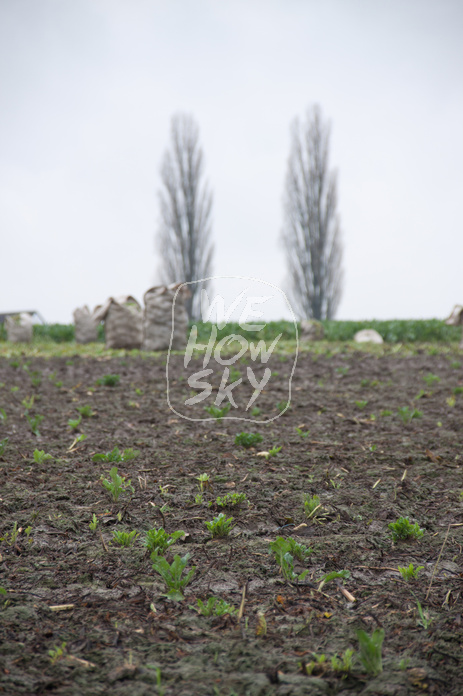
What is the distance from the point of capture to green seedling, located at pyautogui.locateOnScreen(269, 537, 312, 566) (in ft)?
7.06

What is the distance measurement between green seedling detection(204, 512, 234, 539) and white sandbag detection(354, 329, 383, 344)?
12011 mm

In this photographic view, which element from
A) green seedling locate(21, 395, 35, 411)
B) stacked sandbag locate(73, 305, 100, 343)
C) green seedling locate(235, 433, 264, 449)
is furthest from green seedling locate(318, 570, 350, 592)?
stacked sandbag locate(73, 305, 100, 343)

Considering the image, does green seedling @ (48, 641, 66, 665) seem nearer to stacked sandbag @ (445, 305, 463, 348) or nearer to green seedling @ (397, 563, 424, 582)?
green seedling @ (397, 563, 424, 582)

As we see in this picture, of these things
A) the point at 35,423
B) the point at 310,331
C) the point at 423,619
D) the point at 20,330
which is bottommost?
the point at 423,619

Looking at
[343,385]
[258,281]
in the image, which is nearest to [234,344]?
[343,385]

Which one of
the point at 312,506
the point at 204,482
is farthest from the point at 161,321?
the point at 312,506

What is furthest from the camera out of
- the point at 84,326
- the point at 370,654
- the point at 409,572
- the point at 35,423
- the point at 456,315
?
the point at 84,326

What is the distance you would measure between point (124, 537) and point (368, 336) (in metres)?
12.7

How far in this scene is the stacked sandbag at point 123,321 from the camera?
10.4m

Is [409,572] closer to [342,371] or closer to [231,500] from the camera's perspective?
[231,500]

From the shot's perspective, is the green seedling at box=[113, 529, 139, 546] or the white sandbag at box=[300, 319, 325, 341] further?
the white sandbag at box=[300, 319, 325, 341]

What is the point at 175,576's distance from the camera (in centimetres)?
197

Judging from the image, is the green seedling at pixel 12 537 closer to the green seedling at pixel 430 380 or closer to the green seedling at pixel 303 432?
the green seedling at pixel 303 432

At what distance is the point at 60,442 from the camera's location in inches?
154
